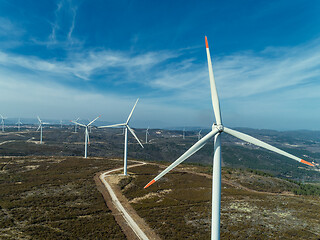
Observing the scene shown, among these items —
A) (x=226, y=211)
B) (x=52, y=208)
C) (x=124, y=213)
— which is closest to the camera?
(x=124, y=213)

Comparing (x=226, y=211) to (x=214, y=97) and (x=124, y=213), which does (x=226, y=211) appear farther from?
(x=214, y=97)

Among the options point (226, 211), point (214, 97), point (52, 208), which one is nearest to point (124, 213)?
point (52, 208)

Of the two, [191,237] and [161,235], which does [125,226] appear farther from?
[191,237]

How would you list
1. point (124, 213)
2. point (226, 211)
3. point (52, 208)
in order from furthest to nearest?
point (226, 211), point (52, 208), point (124, 213)

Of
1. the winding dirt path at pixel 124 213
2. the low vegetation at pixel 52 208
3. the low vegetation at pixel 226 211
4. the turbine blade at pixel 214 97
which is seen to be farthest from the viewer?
the low vegetation at pixel 226 211

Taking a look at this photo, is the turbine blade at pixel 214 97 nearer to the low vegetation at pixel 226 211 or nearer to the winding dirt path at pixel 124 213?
the low vegetation at pixel 226 211

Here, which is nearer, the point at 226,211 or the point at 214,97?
the point at 214,97

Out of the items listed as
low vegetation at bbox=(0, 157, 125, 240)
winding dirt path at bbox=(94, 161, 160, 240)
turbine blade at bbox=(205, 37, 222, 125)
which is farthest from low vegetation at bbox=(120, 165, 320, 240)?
turbine blade at bbox=(205, 37, 222, 125)

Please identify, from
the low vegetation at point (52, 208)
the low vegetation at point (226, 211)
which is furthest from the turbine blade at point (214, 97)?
the low vegetation at point (52, 208)

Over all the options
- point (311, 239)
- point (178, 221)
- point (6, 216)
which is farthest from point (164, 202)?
point (6, 216)

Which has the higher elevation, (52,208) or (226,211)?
(52,208)

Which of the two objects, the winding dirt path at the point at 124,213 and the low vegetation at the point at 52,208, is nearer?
the low vegetation at the point at 52,208
